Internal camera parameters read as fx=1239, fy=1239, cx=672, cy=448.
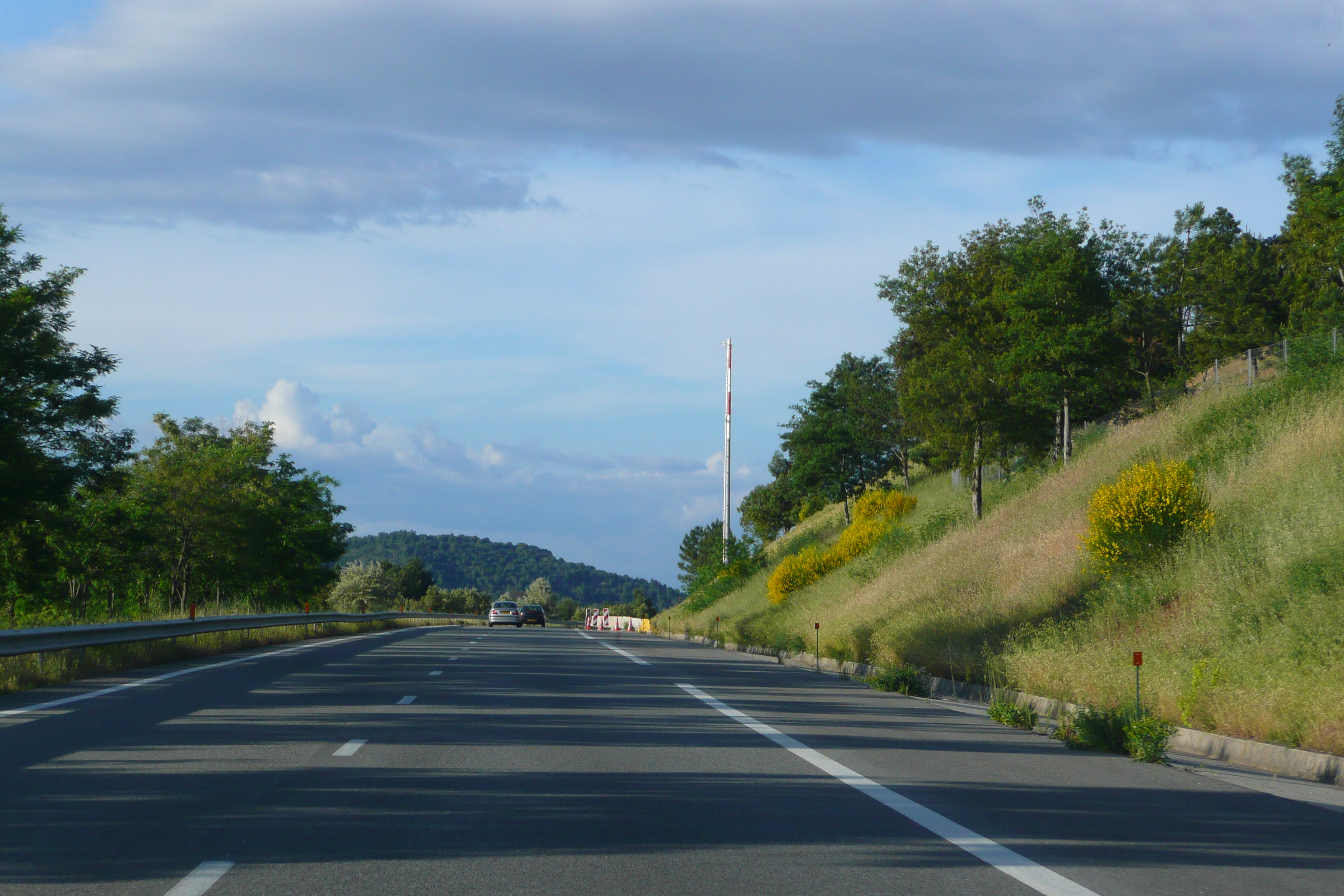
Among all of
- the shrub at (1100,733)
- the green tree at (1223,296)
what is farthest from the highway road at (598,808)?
the green tree at (1223,296)

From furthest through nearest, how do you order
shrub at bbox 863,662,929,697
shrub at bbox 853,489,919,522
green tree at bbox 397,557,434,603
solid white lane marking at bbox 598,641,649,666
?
green tree at bbox 397,557,434,603, shrub at bbox 853,489,919,522, solid white lane marking at bbox 598,641,649,666, shrub at bbox 863,662,929,697

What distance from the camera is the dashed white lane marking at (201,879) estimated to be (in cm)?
588

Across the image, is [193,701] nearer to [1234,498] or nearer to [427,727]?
[427,727]

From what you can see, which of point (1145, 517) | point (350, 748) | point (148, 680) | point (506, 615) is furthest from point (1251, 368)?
point (506, 615)

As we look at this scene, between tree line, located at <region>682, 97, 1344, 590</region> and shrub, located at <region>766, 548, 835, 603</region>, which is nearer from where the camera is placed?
tree line, located at <region>682, 97, 1344, 590</region>

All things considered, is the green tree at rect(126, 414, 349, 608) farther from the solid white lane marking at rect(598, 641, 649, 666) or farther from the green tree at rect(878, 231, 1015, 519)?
the green tree at rect(878, 231, 1015, 519)

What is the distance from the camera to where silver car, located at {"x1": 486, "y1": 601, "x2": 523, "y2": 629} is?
218 feet

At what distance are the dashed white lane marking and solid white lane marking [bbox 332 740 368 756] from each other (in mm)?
4166

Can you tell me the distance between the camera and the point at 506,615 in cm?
6662

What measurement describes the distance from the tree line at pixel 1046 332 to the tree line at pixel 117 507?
23.5 metres

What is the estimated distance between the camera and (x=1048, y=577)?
23266mm

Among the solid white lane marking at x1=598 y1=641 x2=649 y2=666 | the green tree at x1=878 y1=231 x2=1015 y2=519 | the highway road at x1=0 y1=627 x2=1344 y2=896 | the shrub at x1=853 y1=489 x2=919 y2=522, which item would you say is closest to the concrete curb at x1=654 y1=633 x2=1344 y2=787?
the highway road at x1=0 y1=627 x2=1344 y2=896

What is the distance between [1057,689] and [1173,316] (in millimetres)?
60794

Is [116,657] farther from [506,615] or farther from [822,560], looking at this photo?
[506,615]
